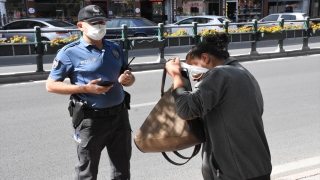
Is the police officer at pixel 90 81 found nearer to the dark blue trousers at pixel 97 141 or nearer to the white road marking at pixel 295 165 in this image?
the dark blue trousers at pixel 97 141

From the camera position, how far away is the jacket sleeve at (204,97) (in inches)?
77.5

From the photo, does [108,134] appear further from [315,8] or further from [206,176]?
[315,8]

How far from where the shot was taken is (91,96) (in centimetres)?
293

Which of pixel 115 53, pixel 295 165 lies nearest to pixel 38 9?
pixel 295 165

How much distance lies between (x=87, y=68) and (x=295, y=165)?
2.89 meters

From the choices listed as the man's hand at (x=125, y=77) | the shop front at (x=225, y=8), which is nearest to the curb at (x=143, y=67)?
the man's hand at (x=125, y=77)

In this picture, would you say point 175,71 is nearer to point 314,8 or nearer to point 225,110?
point 225,110

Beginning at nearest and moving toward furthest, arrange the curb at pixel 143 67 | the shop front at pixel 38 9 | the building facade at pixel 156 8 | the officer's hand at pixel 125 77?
the officer's hand at pixel 125 77, the curb at pixel 143 67, the shop front at pixel 38 9, the building facade at pixel 156 8

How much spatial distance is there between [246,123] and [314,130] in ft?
13.6

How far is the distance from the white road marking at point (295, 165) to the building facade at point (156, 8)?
2076 cm

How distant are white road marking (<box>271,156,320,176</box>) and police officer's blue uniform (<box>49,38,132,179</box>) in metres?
2.23

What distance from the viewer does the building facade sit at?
23.5 meters

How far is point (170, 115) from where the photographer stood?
217cm

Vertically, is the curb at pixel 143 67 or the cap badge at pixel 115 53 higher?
the cap badge at pixel 115 53
